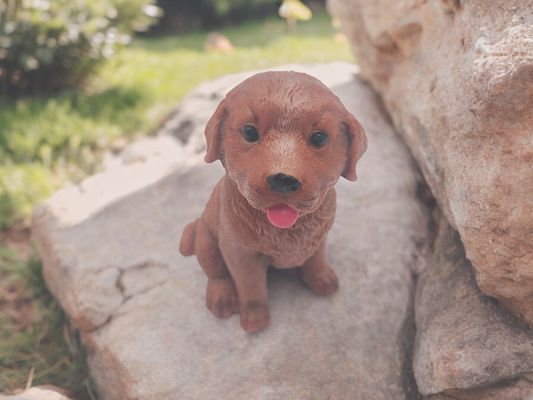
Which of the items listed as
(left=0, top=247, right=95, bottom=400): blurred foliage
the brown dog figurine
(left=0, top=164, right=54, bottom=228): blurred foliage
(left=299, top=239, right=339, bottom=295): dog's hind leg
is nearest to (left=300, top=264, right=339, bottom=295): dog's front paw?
(left=299, top=239, right=339, bottom=295): dog's hind leg

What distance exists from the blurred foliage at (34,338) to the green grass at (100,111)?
0.71 metres

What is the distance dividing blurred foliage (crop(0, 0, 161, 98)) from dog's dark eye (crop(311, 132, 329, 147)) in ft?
13.0

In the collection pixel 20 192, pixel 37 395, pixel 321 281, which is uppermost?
pixel 321 281

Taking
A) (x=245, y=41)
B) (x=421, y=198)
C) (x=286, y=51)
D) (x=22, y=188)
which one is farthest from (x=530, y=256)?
(x=245, y=41)

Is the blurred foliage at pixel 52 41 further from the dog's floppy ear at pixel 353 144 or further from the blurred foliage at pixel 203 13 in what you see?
the blurred foliage at pixel 203 13

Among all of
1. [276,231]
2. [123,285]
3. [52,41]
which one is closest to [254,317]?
[276,231]

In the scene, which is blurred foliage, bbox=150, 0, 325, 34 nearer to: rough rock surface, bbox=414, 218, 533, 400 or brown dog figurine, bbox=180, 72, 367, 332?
brown dog figurine, bbox=180, 72, 367, 332

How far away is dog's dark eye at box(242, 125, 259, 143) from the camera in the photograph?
4.96 ft

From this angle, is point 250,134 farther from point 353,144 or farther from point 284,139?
point 353,144

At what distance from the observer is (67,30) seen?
183 inches

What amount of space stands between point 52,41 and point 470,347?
15.5 ft

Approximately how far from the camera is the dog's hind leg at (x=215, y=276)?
2.03 meters

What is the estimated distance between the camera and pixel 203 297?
7.22 feet

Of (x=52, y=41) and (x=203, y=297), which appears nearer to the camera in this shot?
(x=203, y=297)
